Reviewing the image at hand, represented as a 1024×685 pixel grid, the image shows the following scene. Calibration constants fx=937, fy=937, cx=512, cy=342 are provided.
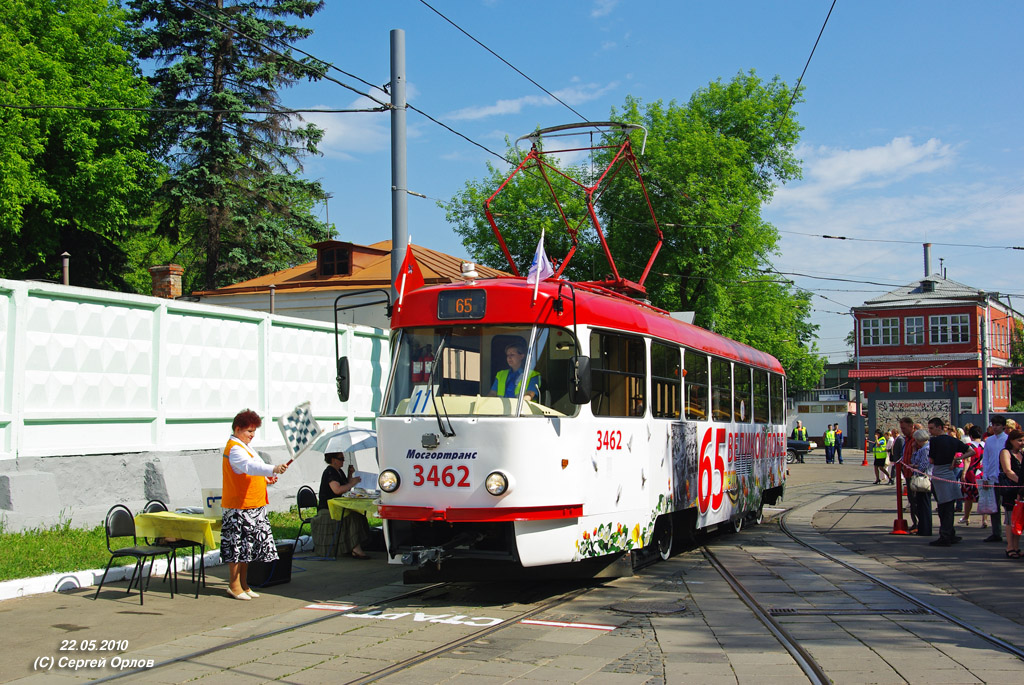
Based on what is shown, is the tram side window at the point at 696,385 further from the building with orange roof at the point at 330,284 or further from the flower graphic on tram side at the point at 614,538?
the building with orange roof at the point at 330,284

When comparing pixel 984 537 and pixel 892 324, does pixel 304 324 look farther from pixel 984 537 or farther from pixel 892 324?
pixel 892 324

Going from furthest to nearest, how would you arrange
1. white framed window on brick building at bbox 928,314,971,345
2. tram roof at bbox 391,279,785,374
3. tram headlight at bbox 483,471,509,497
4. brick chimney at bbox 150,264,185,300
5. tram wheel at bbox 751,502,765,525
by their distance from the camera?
white framed window on brick building at bbox 928,314,971,345 < brick chimney at bbox 150,264,185,300 < tram wheel at bbox 751,502,765,525 < tram roof at bbox 391,279,785,374 < tram headlight at bbox 483,471,509,497

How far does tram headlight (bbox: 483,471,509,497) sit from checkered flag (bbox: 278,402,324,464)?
188 centimetres

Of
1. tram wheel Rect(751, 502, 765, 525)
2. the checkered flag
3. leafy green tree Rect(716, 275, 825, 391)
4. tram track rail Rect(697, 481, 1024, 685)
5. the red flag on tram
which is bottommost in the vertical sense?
tram wheel Rect(751, 502, 765, 525)

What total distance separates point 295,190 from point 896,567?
29.5 meters

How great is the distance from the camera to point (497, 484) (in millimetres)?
8531

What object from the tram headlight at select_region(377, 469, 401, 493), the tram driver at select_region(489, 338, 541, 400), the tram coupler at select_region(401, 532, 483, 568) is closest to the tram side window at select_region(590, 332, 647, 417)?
the tram driver at select_region(489, 338, 541, 400)

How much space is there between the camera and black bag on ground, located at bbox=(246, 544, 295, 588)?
392 inches

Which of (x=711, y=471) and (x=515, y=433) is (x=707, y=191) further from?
(x=515, y=433)

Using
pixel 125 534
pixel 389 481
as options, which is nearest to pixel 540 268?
pixel 389 481

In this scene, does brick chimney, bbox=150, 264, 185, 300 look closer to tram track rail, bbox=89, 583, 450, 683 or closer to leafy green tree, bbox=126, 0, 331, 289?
leafy green tree, bbox=126, 0, 331, 289

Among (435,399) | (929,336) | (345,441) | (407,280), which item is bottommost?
(345,441)

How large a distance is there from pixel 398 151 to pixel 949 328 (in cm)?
6551

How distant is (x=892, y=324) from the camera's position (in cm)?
7156
